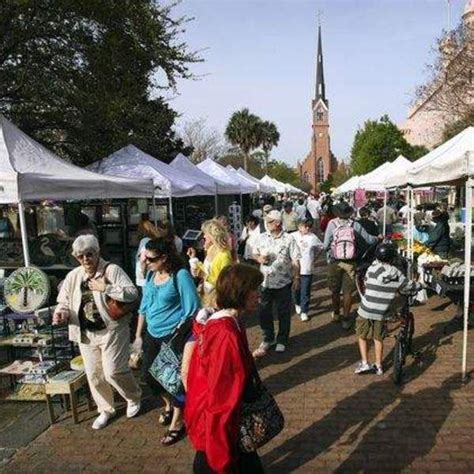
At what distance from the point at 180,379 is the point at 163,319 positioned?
60cm

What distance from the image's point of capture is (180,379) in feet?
12.9

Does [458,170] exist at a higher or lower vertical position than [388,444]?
higher

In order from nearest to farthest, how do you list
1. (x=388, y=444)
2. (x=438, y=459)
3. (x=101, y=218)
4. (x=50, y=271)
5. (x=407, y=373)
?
(x=438, y=459), (x=388, y=444), (x=407, y=373), (x=50, y=271), (x=101, y=218)

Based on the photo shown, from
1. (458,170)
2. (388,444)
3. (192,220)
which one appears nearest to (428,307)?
(458,170)

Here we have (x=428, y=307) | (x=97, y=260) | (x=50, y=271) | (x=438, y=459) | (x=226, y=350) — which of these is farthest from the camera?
(x=428, y=307)

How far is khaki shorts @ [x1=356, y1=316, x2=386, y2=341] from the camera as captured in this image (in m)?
5.51

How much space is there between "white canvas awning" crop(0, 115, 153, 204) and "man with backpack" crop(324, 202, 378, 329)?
335 centimetres

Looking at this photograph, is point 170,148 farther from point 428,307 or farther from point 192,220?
point 428,307

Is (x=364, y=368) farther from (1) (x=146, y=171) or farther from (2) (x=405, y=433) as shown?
(1) (x=146, y=171)

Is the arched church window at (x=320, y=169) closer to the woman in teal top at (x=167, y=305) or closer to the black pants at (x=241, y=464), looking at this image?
the woman in teal top at (x=167, y=305)

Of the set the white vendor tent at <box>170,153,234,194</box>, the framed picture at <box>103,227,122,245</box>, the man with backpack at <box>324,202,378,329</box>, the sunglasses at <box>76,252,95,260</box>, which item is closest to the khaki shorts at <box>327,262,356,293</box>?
the man with backpack at <box>324,202,378,329</box>

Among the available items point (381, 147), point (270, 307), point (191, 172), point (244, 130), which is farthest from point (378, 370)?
point (244, 130)

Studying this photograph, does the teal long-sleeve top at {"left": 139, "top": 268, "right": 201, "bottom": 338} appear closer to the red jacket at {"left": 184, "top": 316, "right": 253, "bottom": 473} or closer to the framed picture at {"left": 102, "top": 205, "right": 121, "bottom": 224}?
the red jacket at {"left": 184, "top": 316, "right": 253, "bottom": 473}

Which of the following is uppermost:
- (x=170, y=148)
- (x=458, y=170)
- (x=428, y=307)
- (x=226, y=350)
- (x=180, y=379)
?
(x=170, y=148)
